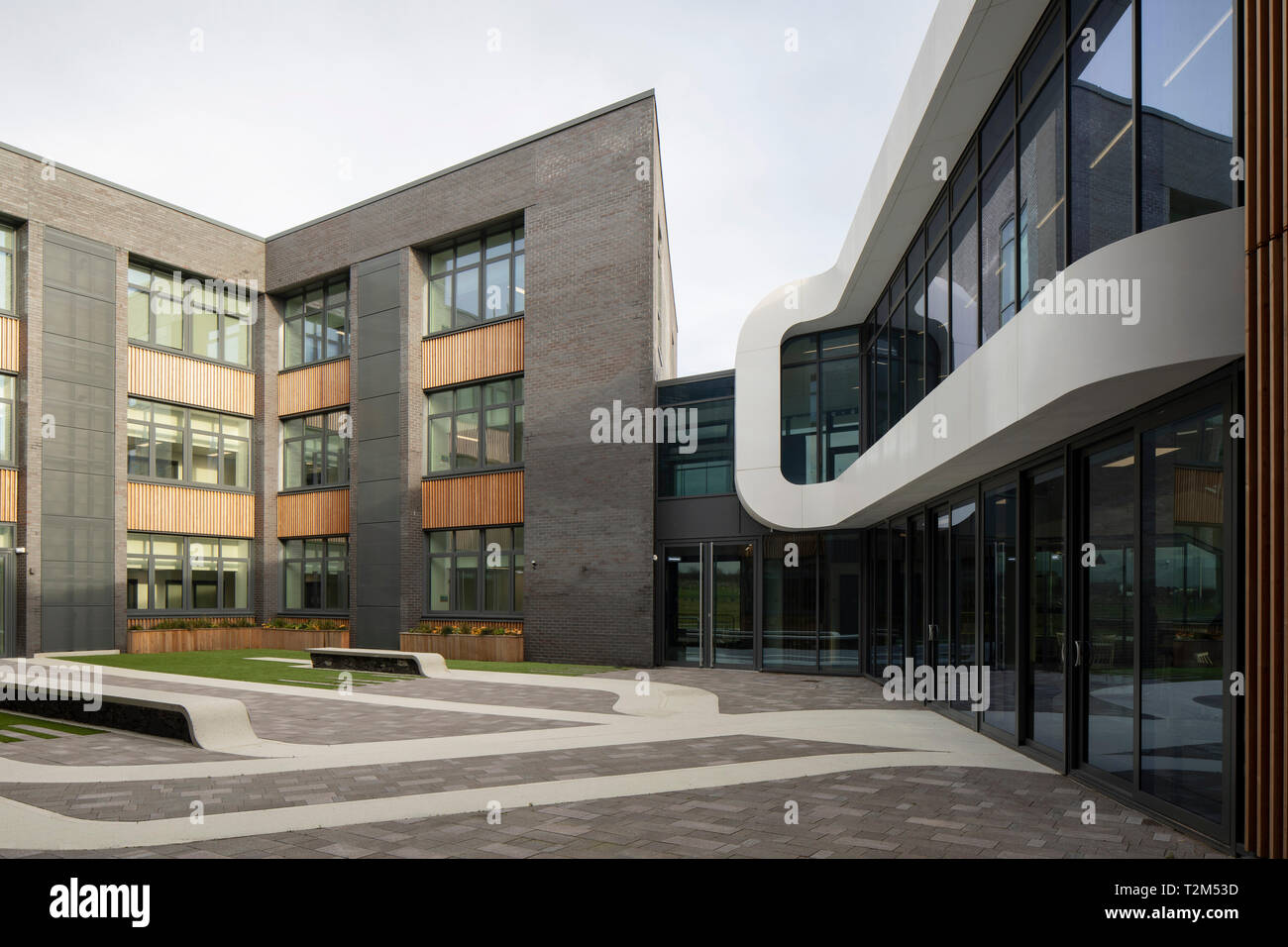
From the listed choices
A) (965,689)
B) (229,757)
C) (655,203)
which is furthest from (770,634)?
(229,757)

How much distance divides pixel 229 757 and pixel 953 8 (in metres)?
10.5

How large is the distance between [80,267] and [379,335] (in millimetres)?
7739

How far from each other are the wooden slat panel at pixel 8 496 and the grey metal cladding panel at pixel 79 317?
372cm

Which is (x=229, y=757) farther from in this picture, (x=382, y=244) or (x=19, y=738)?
(x=382, y=244)

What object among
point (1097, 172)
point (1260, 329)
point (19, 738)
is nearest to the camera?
point (1260, 329)

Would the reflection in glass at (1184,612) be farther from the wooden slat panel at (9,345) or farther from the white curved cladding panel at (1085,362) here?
the wooden slat panel at (9,345)

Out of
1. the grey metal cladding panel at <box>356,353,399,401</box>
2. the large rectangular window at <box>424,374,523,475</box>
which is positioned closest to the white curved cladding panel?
the large rectangular window at <box>424,374,523,475</box>

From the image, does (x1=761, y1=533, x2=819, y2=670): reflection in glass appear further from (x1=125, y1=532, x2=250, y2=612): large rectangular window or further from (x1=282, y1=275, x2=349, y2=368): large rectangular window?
(x1=125, y1=532, x2=250, y2=612): large rectangular window

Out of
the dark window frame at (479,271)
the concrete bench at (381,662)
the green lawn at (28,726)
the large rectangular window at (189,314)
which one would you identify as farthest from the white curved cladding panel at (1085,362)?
the large rectangular window at (189,314)

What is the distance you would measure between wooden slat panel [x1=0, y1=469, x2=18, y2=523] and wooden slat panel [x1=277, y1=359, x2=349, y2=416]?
24.2ft

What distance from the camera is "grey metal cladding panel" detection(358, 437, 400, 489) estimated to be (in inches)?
947
